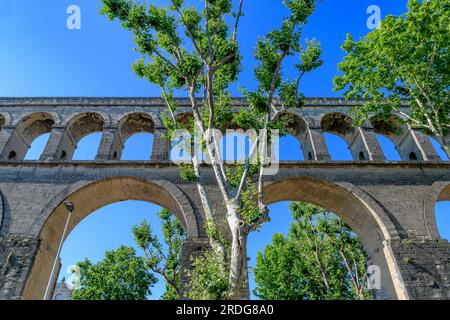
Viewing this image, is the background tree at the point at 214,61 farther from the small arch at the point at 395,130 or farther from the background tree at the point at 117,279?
the background tree at the point at 117,279

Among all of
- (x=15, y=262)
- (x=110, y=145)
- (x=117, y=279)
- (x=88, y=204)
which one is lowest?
(x=15, y=262)

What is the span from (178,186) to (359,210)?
24.4 feet

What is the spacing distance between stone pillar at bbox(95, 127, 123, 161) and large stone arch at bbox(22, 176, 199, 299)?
154cm

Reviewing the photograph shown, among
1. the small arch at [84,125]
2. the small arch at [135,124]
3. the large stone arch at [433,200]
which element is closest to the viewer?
the large stone arch at [433,200]

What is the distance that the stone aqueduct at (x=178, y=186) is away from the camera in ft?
37.7

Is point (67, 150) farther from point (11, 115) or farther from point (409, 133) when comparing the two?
point (409, 133)

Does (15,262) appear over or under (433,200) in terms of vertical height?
under

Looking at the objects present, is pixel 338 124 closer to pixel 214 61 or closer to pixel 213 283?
pixel 214 61

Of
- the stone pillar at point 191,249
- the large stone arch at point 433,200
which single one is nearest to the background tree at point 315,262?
the large stone arch at point 433,200

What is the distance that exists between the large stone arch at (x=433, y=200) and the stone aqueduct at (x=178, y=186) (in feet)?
0.14

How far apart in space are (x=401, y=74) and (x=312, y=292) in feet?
47.8

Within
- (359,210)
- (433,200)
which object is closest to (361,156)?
(359,210)

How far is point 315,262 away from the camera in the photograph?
67.8 ft

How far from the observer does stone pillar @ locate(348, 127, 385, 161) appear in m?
14.7
